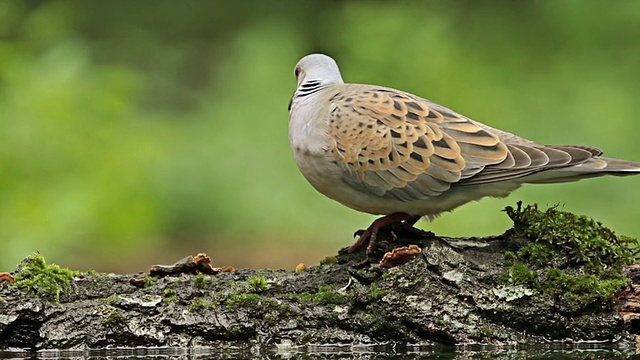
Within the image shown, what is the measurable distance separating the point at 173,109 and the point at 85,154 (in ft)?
4.98

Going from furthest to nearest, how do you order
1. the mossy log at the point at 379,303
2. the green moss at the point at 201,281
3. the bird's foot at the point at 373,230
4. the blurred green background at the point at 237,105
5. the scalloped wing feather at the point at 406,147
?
the blurred green background at the point at 237,105 < the scalloped wing feather at the point at 406,147 < the bird's foot at the point at 373,230 < the green moss at the point at 201,281 < the mossy log at the point at 379,303

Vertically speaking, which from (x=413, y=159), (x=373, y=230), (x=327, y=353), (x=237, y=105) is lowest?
(x=327, y=353)

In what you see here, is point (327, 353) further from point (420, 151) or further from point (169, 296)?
point (420, 151)

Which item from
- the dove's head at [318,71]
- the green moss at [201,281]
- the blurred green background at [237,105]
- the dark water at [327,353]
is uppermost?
the blurred green background at [237,105]

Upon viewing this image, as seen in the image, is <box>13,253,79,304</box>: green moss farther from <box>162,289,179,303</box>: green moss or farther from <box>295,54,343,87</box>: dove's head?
<box>295,54,343,87</box>: dove's head

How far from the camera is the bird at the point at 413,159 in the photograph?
4.43m

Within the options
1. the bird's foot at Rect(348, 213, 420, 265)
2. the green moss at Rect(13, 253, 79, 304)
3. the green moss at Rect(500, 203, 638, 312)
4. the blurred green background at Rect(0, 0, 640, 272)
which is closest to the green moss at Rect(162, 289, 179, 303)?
the green moss at Rect(13, 253, 79, 304)

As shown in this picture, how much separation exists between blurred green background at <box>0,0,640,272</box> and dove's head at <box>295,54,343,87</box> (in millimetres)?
2494

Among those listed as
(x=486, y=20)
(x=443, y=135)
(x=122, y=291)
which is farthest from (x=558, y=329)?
(x=486, y=20)

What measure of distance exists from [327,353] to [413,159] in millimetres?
1081

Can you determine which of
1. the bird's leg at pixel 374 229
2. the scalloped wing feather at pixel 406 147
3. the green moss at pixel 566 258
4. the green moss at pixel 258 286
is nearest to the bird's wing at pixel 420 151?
the scalloped wing feather at pixel 406 147

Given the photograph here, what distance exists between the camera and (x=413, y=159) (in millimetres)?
4566

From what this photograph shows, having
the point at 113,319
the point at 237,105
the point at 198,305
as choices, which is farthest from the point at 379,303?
the point at 237,105

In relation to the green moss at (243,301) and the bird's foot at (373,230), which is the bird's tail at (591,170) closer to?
the bird's foot at (373,230)
